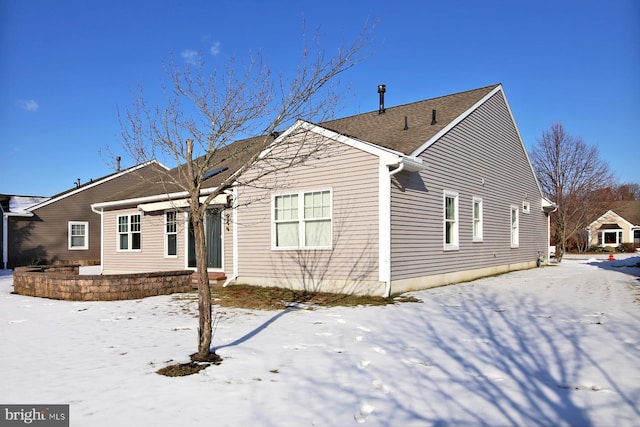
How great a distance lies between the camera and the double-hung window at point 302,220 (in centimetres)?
1132

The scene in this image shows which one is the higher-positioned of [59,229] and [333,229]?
[333,229]

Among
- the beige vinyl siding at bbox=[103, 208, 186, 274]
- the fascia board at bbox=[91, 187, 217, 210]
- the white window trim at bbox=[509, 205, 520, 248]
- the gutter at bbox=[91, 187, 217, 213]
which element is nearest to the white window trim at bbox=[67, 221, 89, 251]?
the fascia board at bbox=[91, 187, 217, 210]

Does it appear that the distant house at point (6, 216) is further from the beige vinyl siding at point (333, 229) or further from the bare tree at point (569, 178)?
the bare tree at point (569, 178)

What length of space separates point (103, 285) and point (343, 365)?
7.20 meters

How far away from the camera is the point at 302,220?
1169 centimetres

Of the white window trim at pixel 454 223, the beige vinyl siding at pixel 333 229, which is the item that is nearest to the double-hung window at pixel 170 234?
the beige vinyl siding at pixel 333 229

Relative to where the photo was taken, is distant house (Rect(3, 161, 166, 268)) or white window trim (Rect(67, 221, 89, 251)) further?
white window trim (Rect(67, 221, 89, 251))

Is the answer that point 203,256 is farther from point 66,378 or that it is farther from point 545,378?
point 545,378

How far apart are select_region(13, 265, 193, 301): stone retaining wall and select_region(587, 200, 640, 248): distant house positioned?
4461 cm

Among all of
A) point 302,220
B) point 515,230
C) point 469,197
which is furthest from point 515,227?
point 302,220

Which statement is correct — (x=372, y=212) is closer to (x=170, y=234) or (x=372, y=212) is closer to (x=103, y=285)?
(x=103, y=285)

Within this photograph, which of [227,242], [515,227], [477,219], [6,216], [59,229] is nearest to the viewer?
[227,242]

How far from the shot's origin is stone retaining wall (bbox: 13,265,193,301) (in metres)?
10.5

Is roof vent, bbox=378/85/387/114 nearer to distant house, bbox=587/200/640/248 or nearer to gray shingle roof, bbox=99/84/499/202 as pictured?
gray shingle roof, bbox=99/84/499/202
